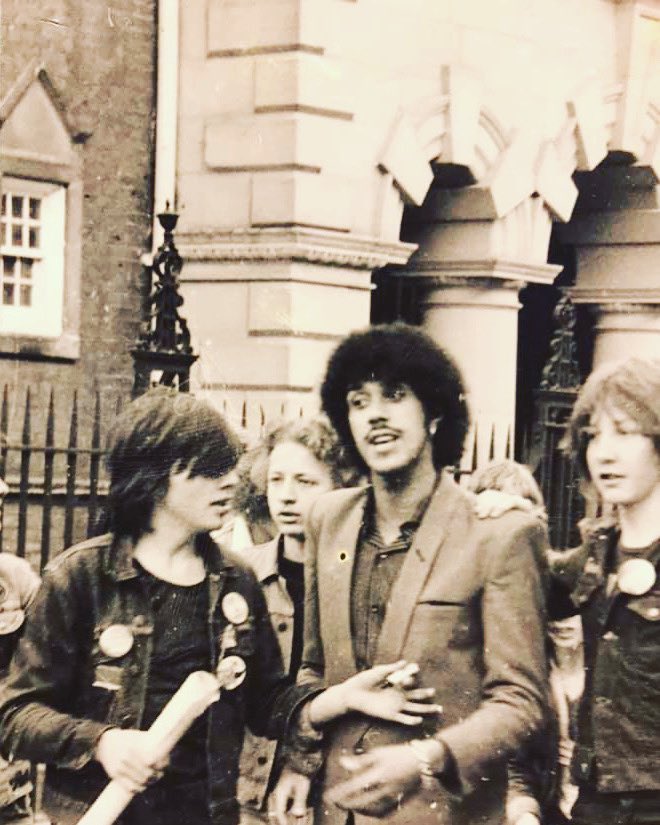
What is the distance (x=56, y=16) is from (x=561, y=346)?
3.37 metres

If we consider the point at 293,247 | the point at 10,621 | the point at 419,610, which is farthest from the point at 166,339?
the point at 419,610

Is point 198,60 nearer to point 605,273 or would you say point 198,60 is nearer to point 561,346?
point 561,346

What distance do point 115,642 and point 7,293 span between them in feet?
21.4

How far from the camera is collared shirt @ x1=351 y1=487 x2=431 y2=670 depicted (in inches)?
178

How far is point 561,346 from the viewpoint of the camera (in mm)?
10297

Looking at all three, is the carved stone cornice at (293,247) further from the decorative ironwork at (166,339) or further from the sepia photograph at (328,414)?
the decorative ironwork at (166,339)

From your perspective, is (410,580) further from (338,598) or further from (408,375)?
(408,375)

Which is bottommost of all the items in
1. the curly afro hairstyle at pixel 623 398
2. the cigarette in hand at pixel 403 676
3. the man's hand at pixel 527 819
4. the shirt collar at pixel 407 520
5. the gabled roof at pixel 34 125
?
the man's hand at pixel 527 819

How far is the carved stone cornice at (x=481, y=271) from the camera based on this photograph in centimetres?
1205

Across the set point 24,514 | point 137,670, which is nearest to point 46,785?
point 137,670

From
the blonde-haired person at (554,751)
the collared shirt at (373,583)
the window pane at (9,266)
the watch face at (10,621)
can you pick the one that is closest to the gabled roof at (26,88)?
the window pane at (9,266)

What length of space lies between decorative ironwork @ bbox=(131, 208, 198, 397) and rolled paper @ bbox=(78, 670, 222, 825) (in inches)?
181

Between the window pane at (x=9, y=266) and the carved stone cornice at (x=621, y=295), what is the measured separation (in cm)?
501

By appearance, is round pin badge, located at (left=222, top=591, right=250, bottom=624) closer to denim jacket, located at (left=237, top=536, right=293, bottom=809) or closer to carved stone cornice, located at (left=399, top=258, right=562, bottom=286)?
denim jacket, located at (left=237, top=536, right=293, bottom=809)
